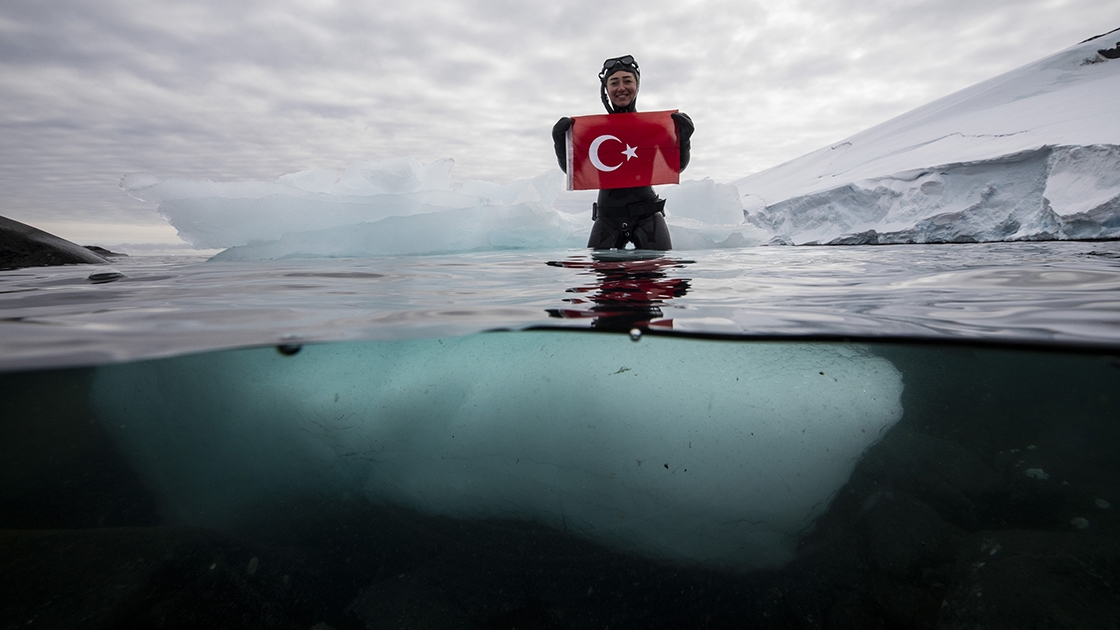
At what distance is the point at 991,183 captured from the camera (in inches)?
477

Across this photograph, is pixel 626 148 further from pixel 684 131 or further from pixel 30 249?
pixel 30 249

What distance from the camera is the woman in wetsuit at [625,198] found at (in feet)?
19.3

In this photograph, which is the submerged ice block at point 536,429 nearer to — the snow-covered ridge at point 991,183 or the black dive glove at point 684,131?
the black dive glove at point 684,131

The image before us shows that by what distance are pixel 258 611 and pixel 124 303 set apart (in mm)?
1929

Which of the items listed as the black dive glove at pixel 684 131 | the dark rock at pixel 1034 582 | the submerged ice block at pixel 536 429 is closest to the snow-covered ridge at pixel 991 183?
the black dive glove at pixel 684 131

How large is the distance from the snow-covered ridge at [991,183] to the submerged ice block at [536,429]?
38.0ft

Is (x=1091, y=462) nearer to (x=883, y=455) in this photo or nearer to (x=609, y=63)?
(x=883, y=455)

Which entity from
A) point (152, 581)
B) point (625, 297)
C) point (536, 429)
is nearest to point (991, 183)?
point (625, 297)

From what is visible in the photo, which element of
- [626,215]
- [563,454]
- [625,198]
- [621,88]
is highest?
[621,88]

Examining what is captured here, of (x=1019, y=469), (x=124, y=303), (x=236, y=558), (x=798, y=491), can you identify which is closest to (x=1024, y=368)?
(x=1019, y=469)

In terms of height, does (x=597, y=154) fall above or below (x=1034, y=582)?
above

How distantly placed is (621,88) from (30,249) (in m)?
7.43

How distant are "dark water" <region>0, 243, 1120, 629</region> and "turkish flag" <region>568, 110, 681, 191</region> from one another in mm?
3145

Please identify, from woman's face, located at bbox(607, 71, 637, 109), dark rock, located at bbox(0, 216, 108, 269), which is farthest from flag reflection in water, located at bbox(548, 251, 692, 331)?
dark rock, located at bbox(0, 216, 108, 269)
